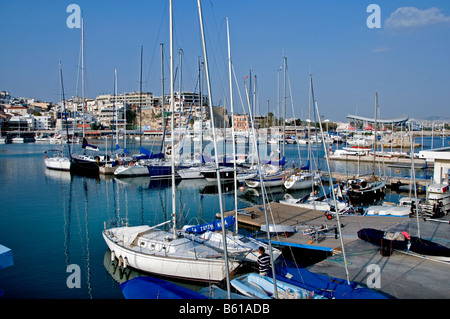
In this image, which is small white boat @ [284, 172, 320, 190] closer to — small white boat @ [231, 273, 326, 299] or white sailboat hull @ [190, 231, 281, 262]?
white sailboat hull @ [190, 231, 281, 262]

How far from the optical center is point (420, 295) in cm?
891

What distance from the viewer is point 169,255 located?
469 inches

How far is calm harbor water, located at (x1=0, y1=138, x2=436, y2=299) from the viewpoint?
12.4m

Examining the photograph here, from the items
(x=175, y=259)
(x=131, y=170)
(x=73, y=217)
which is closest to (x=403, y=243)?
(x=175, y=259)

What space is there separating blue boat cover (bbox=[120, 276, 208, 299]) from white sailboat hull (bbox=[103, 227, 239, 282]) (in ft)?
6.45

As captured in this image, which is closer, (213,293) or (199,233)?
(213,293)

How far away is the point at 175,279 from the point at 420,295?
7.63 meters

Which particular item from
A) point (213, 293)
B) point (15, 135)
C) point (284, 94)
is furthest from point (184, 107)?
point (213, 293)

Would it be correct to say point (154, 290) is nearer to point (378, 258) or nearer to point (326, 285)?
point (326, 285)

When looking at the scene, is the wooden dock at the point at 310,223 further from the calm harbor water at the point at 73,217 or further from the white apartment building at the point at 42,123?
the white apartment building at the point at 42,123

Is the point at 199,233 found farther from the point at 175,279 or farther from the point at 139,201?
the point at 139,201

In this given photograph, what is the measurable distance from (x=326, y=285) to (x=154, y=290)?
4.64 meters

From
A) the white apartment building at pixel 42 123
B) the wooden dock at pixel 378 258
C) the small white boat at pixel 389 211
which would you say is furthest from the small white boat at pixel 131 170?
the white apartment building at pixel 42 123

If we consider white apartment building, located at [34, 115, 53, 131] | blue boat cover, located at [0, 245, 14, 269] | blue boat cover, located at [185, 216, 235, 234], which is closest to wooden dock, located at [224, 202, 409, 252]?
blue boat cover, located at [185, 216, 235, 234]
